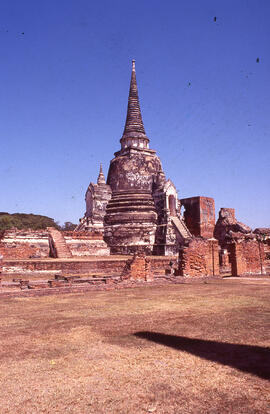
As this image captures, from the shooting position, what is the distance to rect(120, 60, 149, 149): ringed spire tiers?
28984 millimetres

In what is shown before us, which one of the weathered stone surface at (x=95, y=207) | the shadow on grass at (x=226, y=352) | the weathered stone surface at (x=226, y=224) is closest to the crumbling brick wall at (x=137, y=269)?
the shadow on grass at (x=226, y=352)

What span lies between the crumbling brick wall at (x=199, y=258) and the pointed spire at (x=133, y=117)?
60.3ft

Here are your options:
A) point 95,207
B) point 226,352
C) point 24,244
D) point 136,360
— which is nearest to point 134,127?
point 95,207

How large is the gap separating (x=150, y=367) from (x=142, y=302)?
12.1ft

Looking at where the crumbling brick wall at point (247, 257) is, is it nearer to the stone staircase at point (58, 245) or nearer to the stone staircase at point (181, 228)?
the stone staircase at point (181, 228)

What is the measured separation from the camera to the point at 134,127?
29.5 m

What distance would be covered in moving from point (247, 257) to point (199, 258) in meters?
2.43

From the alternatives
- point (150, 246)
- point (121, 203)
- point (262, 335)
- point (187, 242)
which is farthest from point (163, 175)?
point (262, 335)

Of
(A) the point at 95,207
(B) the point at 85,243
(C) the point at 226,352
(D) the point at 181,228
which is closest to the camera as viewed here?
(C) the point at 226,352

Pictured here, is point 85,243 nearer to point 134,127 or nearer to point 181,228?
point 181,228

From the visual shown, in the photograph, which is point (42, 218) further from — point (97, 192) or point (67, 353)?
point (67, 353)

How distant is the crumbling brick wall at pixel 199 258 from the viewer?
11.8 meters

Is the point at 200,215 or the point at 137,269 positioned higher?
the point at 200,215

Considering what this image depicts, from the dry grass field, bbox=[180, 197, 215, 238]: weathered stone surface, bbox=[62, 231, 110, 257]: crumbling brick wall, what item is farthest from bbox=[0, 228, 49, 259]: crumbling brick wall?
the dry grass field
